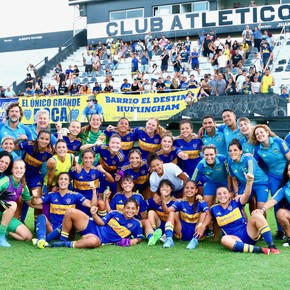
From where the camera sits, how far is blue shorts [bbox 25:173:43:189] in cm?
746

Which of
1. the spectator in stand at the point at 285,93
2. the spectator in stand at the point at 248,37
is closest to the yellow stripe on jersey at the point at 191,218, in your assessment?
the spectator in stand at the point at 285,93

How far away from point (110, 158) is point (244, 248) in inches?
98.4

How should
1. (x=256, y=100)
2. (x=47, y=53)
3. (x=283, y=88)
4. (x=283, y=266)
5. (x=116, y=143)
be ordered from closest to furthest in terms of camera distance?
1. (x=283, y=266)
2. (x=116, y=143)
3. (x=256, y=100)
4. (x=283, y=88)
5. (x=47, y=53)

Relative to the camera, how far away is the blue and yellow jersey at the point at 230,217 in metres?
6.20

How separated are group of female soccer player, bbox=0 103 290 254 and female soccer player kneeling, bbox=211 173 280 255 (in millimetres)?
11

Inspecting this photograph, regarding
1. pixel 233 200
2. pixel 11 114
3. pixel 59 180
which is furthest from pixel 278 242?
pixel 11 114

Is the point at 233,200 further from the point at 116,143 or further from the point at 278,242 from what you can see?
the point at 116,143

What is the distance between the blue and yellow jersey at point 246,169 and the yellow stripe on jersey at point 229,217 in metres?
0.52

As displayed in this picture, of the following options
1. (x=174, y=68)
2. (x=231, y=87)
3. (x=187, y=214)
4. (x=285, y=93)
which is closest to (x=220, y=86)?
(x=231, y=87)

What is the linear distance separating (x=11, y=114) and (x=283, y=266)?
4.27 meters

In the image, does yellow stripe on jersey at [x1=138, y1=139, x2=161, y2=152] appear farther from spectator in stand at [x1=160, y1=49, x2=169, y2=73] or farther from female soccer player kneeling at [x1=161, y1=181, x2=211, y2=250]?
spectator in stand at [x1=160, y1=49, x2=169, y2=73]

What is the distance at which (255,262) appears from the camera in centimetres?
534

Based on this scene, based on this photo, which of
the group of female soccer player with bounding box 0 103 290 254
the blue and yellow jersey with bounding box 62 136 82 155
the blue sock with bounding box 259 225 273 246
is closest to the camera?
the blue sock with bounding box 259 225 273 246

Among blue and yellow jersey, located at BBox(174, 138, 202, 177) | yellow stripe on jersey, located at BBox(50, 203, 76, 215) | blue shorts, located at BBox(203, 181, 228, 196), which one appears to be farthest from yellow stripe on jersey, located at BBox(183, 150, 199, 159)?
yellow stripe on jersey, located at BBox(50, 203, 76, 215)
